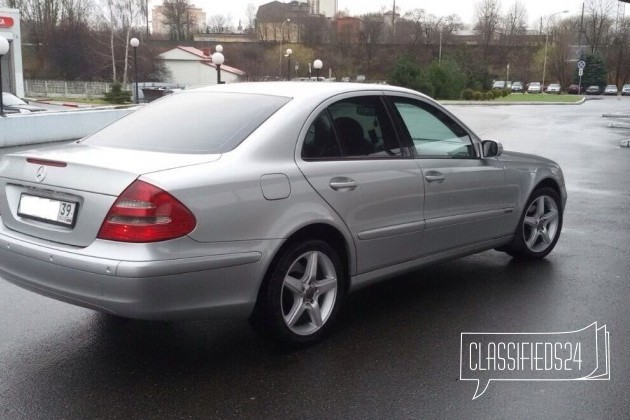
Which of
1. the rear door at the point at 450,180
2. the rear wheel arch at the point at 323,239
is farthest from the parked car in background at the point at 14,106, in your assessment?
the rear wheel arch at the point at 323,239

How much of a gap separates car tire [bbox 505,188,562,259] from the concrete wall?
36.4 feet

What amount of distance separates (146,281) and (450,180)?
251cm

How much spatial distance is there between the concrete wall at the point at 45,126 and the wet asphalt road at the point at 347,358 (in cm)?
1127

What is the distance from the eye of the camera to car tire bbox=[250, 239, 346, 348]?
388 centimetres

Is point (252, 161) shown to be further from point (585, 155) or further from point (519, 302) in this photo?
point (585, 155)

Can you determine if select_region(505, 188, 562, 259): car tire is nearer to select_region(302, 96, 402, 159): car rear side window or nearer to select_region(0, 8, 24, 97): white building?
select_region(302, 96, 402, 159): car rear side window

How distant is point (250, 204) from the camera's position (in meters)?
3.68

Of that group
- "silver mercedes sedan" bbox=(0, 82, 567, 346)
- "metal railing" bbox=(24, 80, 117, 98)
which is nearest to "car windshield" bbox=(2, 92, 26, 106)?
"silver mercedes sedan" bbox=(0, 82, 567, 346)

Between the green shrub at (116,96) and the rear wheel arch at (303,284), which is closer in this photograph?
the rear wheel arch at (303,284)

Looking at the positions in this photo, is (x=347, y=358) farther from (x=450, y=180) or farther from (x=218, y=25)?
(x=218, y=25)

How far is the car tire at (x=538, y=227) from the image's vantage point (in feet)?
19.6

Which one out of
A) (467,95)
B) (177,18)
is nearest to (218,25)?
(177,18)

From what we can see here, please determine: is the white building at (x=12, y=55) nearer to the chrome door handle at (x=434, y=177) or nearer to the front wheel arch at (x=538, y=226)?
the front wheel arch at (x=538, y=226)

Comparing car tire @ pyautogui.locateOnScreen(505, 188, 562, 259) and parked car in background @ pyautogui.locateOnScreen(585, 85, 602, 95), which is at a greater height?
car tire @ pyautogui.locateOnScreen(505, 188, 562, 259)
